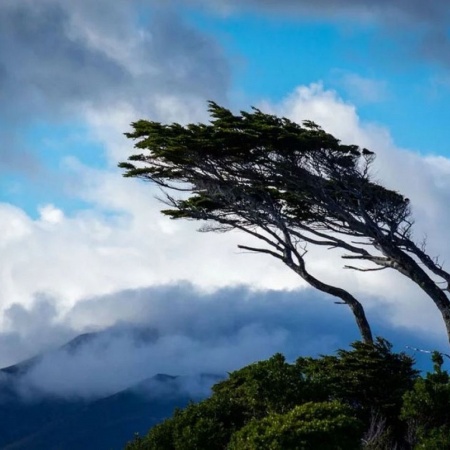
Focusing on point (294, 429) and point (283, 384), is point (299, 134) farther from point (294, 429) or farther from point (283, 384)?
point (294, 429)

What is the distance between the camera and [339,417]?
59.8 ft

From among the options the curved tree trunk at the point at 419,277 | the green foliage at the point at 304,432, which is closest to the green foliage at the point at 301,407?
the green foliage at the point at 304,432

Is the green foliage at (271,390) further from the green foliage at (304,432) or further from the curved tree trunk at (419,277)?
the curved tree trunk at (419,277)

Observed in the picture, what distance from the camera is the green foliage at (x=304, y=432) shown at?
17.7 m

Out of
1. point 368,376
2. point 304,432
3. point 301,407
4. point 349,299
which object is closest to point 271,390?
point 301,407

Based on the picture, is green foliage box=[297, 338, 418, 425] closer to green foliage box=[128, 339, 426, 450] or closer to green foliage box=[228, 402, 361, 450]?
green foliage box=[128, 339, 426, 450]

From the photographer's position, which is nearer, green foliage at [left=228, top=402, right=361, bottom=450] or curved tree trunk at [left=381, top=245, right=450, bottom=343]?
green foliage at [left=228, top=402, right=361, bottom=450]

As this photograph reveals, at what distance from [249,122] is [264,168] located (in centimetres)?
177

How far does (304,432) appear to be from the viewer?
1773 centimetres

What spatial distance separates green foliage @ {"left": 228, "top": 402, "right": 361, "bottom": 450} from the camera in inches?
695

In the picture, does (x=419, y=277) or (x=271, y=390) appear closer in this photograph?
(x=271, y=390)

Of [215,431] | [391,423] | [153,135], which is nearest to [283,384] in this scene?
[215,431]

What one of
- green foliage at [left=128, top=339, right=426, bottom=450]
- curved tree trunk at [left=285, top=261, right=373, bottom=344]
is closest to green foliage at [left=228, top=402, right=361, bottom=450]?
green foliage at [left=128, top=339, right=426, bottom=450]

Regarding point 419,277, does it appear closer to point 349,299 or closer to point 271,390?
point 349,299
